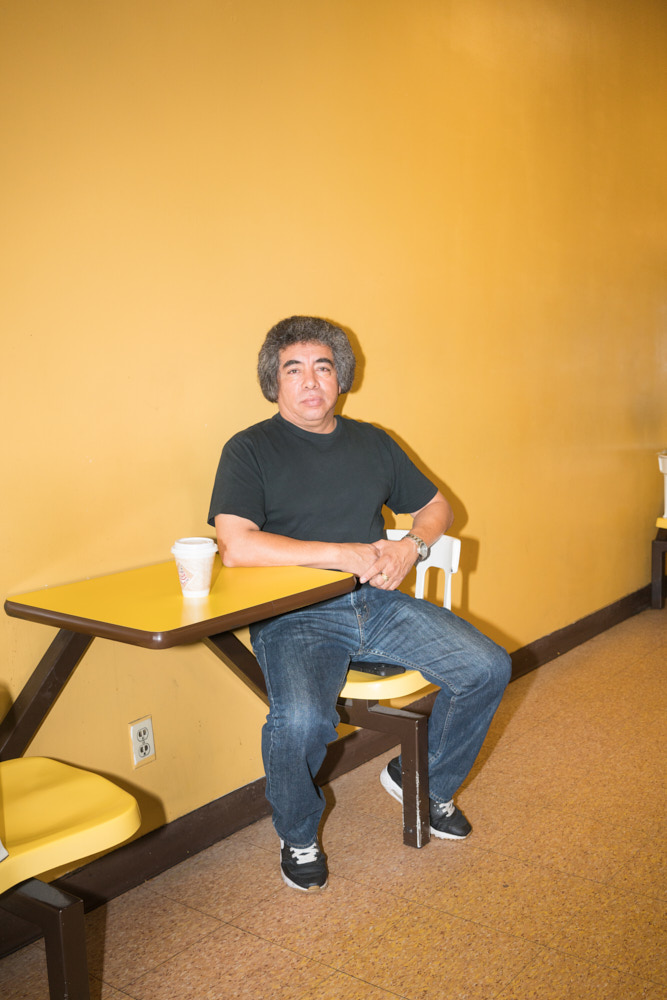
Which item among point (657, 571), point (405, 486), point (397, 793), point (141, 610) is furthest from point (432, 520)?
point (657, 571)

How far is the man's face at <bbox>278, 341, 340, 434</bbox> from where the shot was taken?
2297mm

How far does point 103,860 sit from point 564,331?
9.57 ft

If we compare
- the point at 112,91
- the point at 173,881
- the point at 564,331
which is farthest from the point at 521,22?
the point at 173,881

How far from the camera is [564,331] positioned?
3832 mm

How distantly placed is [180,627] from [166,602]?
0.77 feet

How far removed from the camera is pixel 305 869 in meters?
2.01

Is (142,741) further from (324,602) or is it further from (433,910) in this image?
(433,910)

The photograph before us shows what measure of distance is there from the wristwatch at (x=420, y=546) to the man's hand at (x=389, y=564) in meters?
0.03

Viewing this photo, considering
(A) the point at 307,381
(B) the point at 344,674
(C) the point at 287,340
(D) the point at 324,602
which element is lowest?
(B) the point at 344,674

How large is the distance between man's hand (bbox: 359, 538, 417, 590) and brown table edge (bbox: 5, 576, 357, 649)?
0.33 m

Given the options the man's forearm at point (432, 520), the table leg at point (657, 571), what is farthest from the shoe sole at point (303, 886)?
the table leg at point (657, 571)

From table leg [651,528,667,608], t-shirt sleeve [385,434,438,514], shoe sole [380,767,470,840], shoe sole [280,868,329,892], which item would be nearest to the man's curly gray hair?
t-shirt sleeve [385,434,438,514]

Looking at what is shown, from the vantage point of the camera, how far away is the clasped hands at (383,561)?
2133mm

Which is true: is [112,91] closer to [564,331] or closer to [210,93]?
[210,93]
